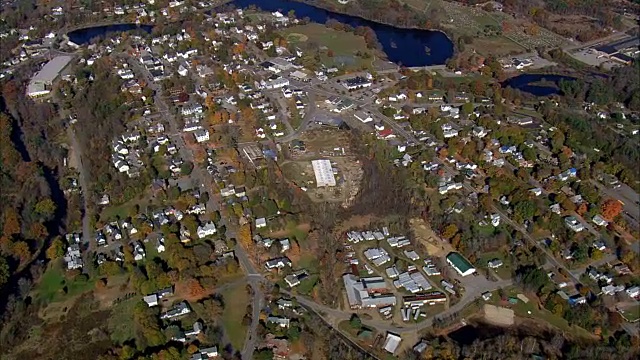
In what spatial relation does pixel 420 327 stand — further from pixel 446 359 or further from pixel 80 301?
pixel 80 301

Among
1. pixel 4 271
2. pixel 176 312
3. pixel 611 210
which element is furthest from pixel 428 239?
pixel 4 271

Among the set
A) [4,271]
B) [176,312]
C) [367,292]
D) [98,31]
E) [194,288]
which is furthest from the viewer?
[98,31]

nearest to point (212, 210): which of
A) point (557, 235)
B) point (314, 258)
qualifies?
point (314, 258)

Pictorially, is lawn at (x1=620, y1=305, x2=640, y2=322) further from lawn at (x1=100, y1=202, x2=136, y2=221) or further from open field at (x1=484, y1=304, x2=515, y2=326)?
lawn at (x1=100, y1=202, x2=136, y2=221)

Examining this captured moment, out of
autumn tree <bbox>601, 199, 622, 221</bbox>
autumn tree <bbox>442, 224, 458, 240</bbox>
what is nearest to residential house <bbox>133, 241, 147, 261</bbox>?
autumn tree <bbox>442, 224, 458, 240</bbox>

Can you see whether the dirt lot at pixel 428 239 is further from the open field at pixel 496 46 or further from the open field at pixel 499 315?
the open field at pixel 496 46

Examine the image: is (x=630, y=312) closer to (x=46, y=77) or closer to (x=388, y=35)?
(x=388, y=35)
